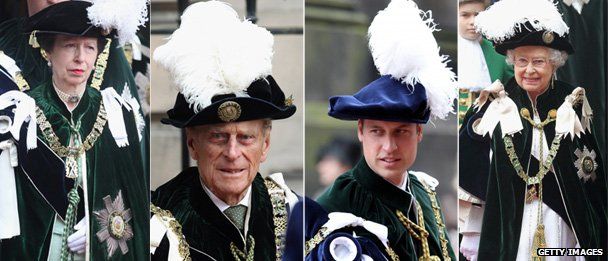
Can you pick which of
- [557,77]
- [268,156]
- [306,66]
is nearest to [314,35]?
[306,66]

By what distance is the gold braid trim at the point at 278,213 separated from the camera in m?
5.00

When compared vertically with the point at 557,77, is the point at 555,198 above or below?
below

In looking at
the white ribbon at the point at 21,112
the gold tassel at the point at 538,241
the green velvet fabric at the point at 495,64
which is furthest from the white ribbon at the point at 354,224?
the white ribbon at the point at 21,112

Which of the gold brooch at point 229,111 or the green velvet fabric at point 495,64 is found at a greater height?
the green velvet fabric at point 495,64

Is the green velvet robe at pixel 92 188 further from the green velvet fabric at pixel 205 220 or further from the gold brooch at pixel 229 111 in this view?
the gold brooch at pixel 229 111

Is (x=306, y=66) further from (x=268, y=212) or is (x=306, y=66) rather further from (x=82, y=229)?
(x=82, y=229)

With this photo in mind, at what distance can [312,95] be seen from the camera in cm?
510

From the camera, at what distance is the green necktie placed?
4953mm

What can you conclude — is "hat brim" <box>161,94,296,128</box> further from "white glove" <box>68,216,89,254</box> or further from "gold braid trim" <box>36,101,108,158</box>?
"white glove" <box>68,216,89,254</box>

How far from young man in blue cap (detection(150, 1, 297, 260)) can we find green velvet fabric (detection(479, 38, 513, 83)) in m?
1.15

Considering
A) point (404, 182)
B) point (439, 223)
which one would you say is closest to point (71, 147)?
point (404, 182)

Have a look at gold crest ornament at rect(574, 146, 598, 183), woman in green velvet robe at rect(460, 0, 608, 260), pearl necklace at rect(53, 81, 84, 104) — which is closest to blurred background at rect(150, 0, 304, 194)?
pearl necklace at rect(53, 81, 84, 104)

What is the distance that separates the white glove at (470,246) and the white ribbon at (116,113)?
1.86 m

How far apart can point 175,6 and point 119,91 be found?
1.68 ft
